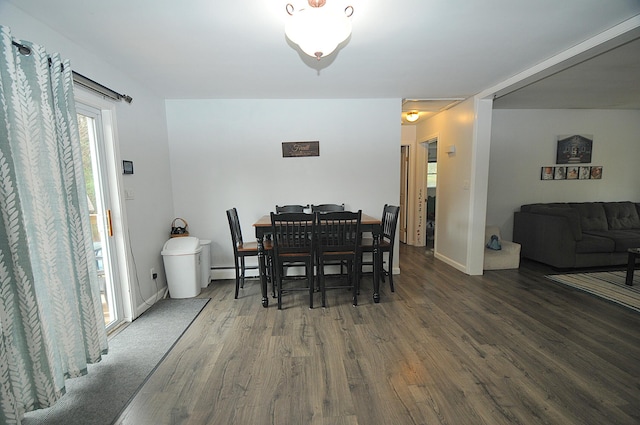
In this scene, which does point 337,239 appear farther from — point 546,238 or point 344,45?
point 546,238

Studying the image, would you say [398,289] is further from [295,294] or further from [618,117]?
[618,117]

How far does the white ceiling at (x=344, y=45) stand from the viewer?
1577mm

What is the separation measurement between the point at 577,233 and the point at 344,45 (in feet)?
12.6

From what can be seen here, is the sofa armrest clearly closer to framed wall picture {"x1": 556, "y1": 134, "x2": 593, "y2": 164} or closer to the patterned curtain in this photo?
framed wall picture {"x1": 556, "y1": 134, "x2": 593, "y2": 164}

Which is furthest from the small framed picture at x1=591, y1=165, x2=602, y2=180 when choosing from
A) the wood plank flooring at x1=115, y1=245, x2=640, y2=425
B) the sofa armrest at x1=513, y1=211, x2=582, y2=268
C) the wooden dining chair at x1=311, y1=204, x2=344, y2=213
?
the wooden dining chair at x1=311, y1=204, x2=344, y2=213

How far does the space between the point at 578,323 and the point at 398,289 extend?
155 cm

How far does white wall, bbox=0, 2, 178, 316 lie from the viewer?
81.5 inches

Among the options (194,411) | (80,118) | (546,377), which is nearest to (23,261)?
(194,411)

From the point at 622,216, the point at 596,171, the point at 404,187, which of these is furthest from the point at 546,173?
the point at 404,187

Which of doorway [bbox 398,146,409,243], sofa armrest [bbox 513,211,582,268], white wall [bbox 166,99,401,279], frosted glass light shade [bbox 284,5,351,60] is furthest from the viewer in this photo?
doorway [bbox 398,146,409,243]

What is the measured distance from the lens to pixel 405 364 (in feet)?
5.80

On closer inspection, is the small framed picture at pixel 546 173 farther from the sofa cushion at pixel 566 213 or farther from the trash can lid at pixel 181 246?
the trash can lid at pixel 181 246

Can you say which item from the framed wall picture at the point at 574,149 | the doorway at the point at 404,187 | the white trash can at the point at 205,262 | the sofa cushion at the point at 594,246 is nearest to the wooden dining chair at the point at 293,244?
the white trash can at the point at 205,262

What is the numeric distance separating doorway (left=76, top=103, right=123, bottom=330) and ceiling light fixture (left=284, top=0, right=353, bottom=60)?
184 cm
